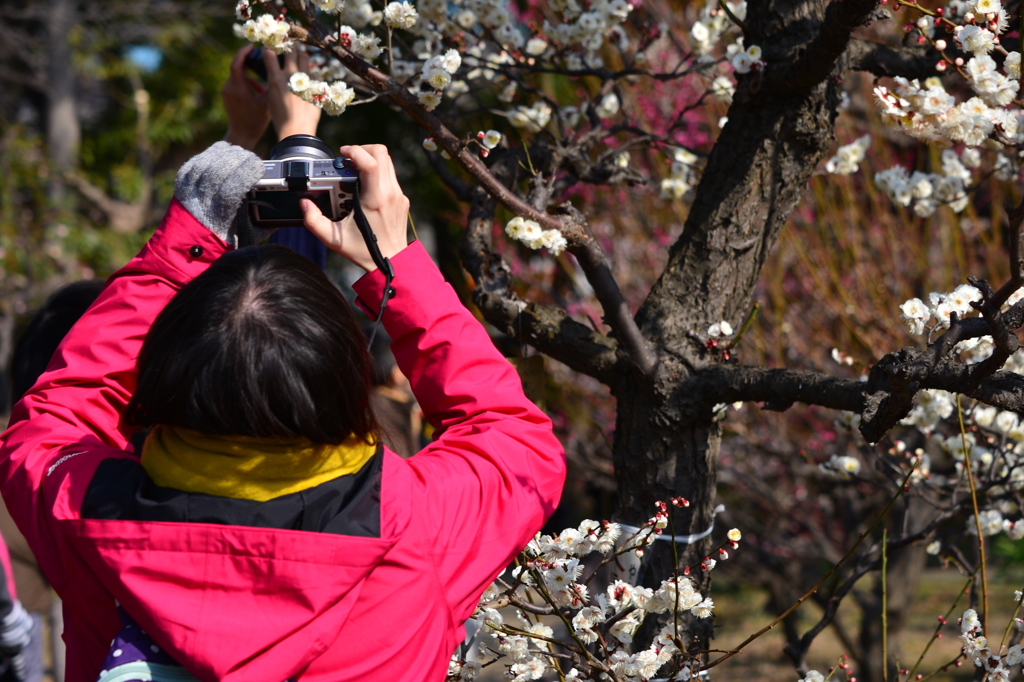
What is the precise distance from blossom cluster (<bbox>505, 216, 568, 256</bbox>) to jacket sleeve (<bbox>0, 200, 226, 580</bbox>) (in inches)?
20.5

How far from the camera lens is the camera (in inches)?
45.1

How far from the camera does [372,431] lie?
1.00 meters

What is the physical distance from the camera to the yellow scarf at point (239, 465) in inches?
35.5

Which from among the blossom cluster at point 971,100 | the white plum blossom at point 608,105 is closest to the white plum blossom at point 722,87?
the white plum blossom at point 608,105

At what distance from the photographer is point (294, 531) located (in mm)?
892

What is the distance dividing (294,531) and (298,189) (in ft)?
1.69

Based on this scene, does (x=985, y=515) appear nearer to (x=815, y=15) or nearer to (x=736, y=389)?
(x=736, y=389)

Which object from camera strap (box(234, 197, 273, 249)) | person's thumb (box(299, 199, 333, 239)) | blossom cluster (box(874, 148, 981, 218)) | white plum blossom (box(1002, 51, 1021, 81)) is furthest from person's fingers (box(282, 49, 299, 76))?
blossom cluster (box(874, 148, 981, 218))

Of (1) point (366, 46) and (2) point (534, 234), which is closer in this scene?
(2) point (534, 234)

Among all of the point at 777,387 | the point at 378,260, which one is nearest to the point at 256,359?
the point at 378,260

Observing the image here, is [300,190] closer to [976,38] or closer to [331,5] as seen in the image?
[331,5]

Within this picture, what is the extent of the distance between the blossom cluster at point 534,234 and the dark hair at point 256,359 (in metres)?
0.55

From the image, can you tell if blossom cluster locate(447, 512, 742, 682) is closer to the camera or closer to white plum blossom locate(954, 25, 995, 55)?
the camera

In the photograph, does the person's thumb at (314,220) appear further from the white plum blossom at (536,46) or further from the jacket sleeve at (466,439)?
the white plum blossom at (536,46)
